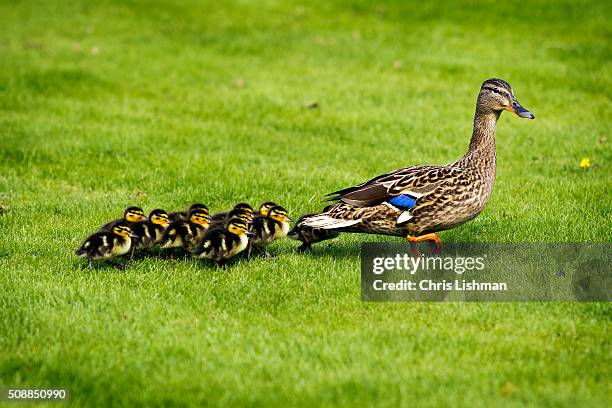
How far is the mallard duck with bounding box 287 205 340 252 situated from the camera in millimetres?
7188

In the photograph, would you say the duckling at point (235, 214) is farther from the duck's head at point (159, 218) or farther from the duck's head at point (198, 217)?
the duck's head at point (159, 218)

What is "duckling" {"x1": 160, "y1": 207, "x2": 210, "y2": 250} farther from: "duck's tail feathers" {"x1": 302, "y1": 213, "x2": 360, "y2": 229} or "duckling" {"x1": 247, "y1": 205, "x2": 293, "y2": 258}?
"duck's tail feathers" {"x1": 302, "y1": 213, "x2": 360, "y2": 229}

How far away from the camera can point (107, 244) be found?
6832mm

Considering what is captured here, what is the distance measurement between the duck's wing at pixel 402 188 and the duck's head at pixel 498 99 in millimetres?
740

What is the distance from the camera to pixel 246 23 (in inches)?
720

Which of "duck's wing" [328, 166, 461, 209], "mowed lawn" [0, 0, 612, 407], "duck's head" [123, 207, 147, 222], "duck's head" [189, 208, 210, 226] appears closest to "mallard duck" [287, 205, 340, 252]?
"mowed lawn" [0, 0, 612, 407]

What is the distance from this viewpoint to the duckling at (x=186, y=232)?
280 inches

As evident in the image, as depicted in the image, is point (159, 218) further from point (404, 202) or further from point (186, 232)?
point (404, 202)

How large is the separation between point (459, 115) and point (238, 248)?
6.70 metres

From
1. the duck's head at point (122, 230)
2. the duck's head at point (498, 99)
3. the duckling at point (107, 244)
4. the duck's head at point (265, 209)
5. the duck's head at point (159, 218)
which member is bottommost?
the duckling at point (107, 244)

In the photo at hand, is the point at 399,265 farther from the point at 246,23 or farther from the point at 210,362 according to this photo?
the point at 246,23

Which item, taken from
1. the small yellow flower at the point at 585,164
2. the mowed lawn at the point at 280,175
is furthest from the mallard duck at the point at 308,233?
the small yellow flower at the point at 585,164

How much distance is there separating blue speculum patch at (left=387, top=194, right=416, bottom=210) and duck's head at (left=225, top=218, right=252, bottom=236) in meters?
1.28

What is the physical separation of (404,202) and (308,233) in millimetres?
1001
